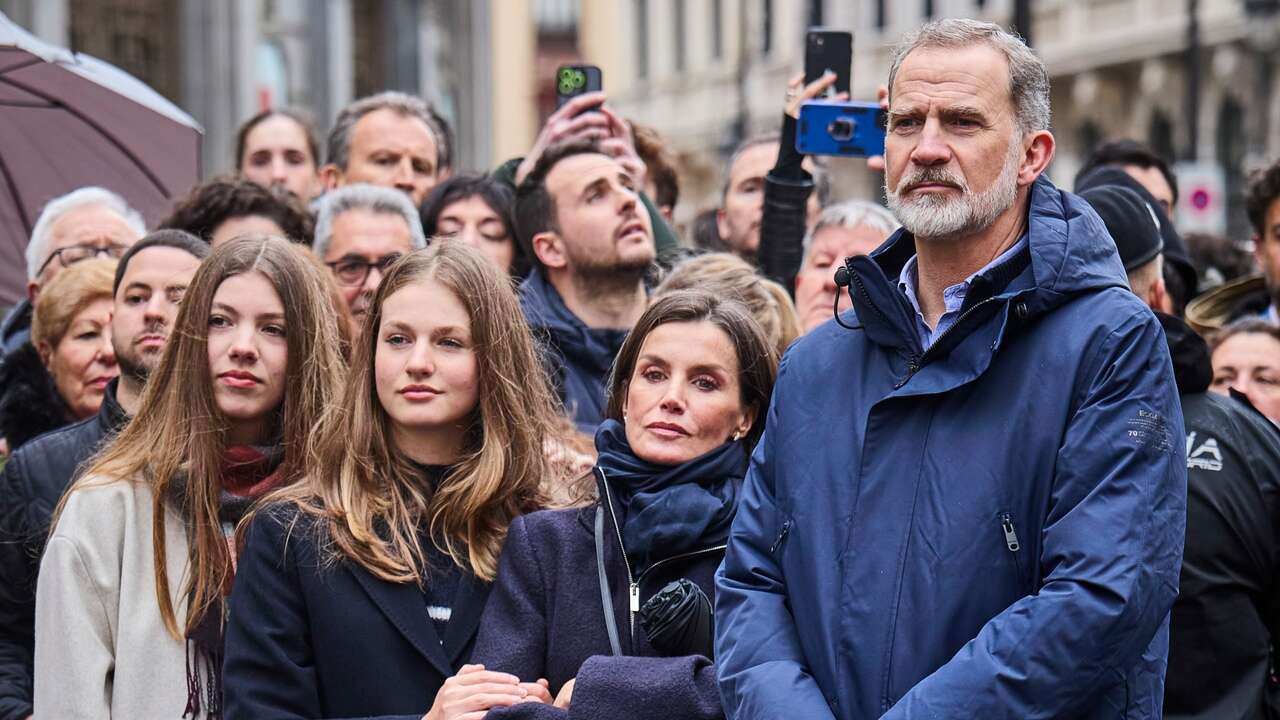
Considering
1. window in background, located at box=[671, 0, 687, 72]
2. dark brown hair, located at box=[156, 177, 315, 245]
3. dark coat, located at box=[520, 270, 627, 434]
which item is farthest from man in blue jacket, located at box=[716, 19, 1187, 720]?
window in background, located at box=[671, 0, 687, 72]

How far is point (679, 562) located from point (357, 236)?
2399mm

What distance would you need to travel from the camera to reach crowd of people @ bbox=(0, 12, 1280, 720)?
130 inches

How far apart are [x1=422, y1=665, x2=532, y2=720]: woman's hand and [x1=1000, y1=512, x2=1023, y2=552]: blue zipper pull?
46.4 inches

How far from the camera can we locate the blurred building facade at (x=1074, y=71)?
93.6 ft

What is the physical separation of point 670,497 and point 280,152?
4.52 meters

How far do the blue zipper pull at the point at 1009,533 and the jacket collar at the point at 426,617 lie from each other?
143cm

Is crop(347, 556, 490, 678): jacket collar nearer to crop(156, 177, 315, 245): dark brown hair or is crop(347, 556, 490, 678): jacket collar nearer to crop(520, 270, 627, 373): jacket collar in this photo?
crop(520, 270, 627, 373): jacket collar

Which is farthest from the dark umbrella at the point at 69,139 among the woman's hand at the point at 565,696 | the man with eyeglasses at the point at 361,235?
the woman's hand at the point at 565,696

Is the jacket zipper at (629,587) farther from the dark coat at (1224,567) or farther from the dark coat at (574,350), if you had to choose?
the dark coat at (574,350)

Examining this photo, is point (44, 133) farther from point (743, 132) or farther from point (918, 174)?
point (743, 132)

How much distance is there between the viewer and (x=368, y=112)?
7594mm

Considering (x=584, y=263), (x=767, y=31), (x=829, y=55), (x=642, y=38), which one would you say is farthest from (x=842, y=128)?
(x=642, y=38)

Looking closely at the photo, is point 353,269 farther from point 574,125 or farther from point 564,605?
point 564,605

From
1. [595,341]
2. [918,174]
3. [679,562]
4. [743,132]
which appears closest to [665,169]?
[595,341]
